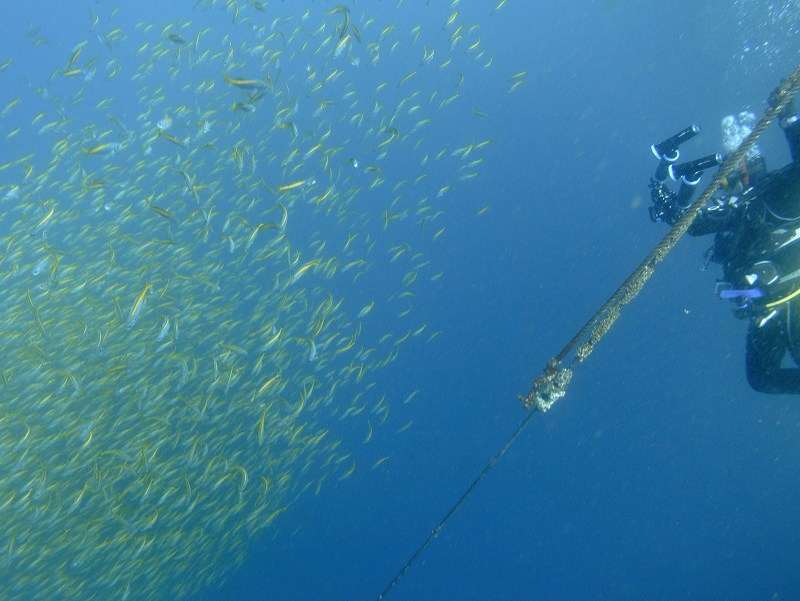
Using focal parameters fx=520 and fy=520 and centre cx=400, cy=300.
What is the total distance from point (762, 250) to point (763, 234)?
15 centimetres

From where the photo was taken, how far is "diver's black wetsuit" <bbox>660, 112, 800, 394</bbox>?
3.78 meters

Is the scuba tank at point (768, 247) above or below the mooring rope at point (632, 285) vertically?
below

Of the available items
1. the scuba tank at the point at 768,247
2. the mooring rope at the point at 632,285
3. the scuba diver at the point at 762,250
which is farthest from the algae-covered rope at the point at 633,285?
the scuba tank at the point at 768,247

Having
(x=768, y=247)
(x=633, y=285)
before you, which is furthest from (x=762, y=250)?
(x=633, y=285)

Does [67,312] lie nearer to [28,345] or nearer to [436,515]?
[28,345]

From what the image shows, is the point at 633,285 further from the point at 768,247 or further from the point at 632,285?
the point at 768,247

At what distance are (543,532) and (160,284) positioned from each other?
18343mm

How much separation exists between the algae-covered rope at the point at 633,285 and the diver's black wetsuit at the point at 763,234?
44.4 inches

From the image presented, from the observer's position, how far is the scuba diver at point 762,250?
3691 mm

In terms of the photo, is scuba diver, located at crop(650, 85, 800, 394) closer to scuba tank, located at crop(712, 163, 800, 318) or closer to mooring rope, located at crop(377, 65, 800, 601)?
scuba tank, located at crop(712, 163, 800, 318)

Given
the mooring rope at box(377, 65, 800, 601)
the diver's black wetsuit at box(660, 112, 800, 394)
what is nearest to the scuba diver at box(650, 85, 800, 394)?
the diver's black wetsuit at box(660, 112, 800, 394)

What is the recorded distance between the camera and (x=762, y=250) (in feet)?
12.9

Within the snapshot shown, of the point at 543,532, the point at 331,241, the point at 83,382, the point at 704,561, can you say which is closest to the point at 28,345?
the point at 83,382

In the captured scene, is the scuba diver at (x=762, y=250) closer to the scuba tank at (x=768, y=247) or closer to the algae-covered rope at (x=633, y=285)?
the scuba tank at (x=768, y=247)
